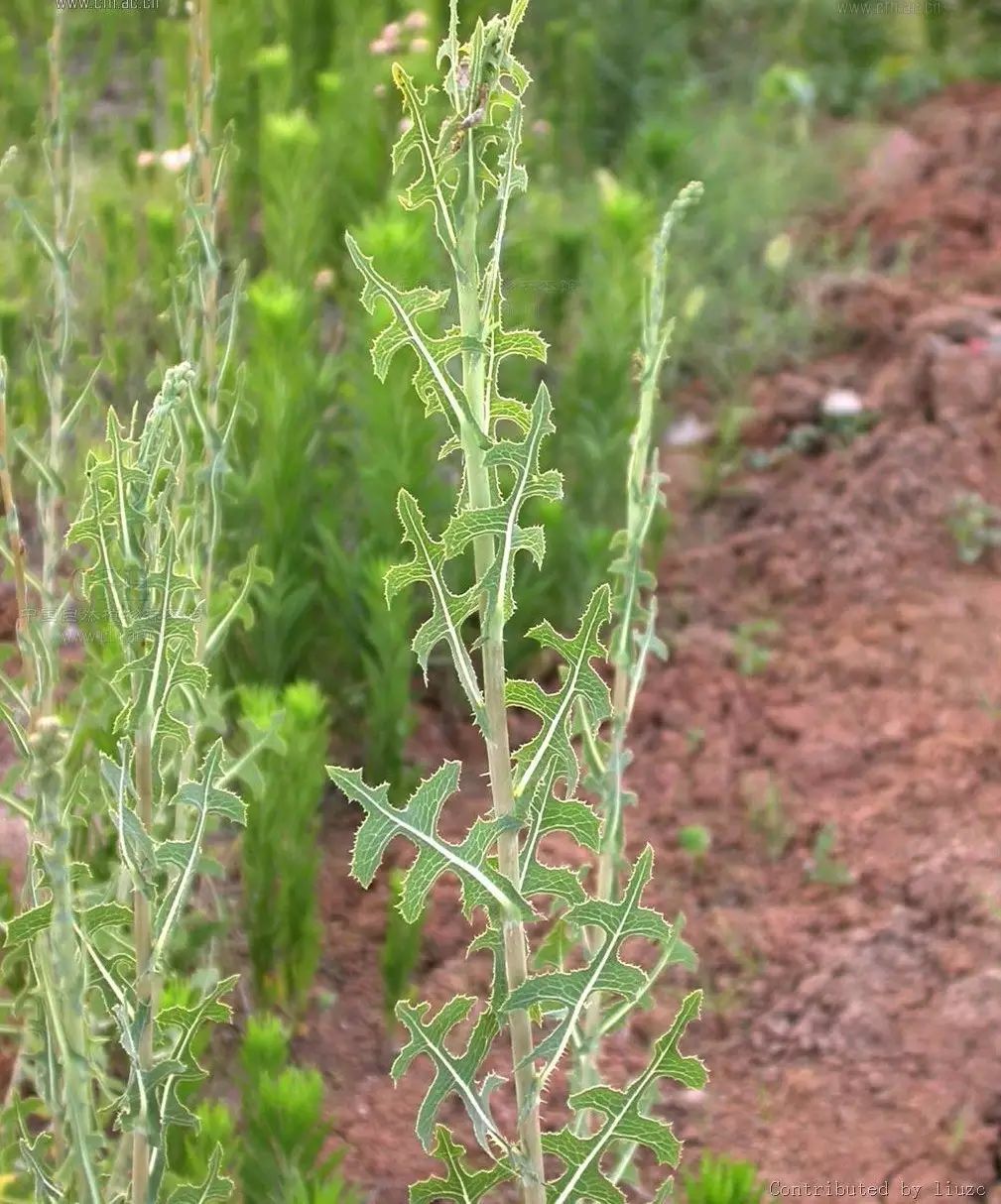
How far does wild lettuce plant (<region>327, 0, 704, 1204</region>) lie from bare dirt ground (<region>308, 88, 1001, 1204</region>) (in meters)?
0.87

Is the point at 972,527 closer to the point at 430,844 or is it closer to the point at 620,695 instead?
the point at 620,695

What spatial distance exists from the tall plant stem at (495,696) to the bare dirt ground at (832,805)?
86cm

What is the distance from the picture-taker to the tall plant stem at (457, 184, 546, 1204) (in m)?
0.90

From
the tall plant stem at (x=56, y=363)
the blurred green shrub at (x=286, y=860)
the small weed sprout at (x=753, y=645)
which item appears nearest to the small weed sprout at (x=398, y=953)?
the blurred green shrub at (x=286, y=860)

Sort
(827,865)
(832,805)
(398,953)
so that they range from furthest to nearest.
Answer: (832,805) → (827,865) → (398,953)

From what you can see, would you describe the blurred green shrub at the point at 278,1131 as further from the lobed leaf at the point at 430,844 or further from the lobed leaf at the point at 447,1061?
the lobed leaf at the point at 430,844

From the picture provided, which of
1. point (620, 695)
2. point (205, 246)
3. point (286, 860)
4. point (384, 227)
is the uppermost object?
point (205, 246)

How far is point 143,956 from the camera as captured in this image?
3.41 feet

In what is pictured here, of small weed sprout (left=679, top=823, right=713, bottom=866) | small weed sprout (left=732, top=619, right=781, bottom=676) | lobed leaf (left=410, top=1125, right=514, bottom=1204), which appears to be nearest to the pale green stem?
lobed leaf (left=410, top=1125, right=514, bottom=1204)

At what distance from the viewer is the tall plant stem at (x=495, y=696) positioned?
2.97 feet

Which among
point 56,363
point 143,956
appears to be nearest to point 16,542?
point 56,363

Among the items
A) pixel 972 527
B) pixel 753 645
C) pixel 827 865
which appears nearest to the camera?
pixel 827 865

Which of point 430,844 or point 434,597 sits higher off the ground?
point 434,597

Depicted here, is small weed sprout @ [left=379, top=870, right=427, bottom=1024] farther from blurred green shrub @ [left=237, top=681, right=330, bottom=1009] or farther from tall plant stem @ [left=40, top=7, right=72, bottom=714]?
tall plant stem @ [left=40, top=7, right=72, bottom=714]
